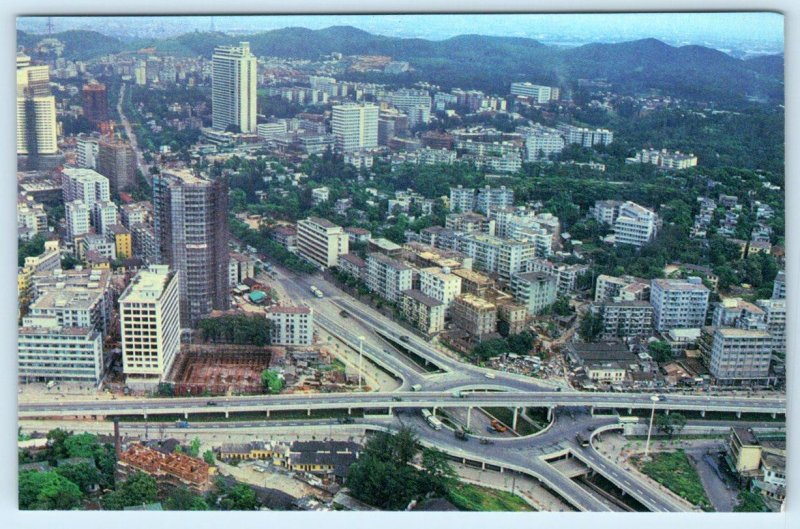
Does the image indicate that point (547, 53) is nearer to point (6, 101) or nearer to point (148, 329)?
point (148, 329)

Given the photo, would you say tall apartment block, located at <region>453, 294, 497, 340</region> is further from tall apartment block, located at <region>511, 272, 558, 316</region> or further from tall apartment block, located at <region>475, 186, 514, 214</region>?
tall apartment block, located at <region>475, 186, 514, 214</region>

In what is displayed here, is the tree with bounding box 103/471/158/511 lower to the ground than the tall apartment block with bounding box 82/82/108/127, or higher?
lower

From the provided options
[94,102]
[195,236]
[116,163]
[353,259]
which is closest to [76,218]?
[195,236]

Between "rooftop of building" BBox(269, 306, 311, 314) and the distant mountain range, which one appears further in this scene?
"rooftop of building" BBox(269, 306, 311, 314)

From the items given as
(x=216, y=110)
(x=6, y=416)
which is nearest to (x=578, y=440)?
(x=6, y=416)

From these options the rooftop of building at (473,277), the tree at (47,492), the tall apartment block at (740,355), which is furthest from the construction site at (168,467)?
the tall apartment block at (740,355)

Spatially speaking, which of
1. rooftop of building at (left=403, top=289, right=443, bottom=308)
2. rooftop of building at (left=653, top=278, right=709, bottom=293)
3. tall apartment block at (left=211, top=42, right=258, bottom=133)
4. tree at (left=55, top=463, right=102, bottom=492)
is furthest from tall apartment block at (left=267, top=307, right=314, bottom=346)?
rooftop of building at (left=653, top=278, right=709, bottom=293)

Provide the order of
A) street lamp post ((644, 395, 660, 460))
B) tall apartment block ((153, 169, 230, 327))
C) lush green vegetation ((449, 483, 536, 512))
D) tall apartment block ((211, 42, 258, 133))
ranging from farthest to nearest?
tall apartment block ((211, 42, 258, 133)) < tall apartment block ((153, 169, 230, 327)) < street lamp post ((644, 395, 660, 460)) < lush green vegetation ((449, 483, 536, 512))
